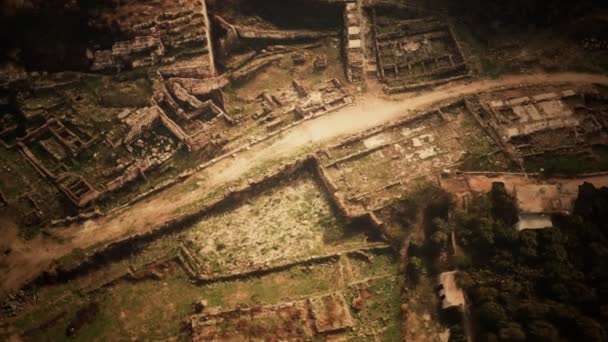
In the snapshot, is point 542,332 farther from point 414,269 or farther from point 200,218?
point 200,218

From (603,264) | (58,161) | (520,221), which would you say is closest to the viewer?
(603,264)

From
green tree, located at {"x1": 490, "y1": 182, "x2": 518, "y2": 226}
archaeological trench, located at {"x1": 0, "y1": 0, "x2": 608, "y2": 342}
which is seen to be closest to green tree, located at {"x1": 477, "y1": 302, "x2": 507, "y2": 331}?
archaeological trench, located at {"x1": 0, "y1": 0, "x2": 608, "y2": 342}

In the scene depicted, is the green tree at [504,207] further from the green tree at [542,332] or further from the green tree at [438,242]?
the green tree at [542,332]

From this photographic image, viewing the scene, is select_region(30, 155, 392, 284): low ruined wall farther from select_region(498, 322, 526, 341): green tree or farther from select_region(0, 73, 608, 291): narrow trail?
select_region(498, 322, 526, 341): green tree

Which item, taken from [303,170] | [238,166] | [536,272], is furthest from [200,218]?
[536,272]

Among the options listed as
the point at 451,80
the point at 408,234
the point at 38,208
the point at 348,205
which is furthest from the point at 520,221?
the point at 38,208

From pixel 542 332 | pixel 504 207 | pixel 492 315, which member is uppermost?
pixel 504 207

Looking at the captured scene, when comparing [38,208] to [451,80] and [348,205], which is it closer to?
[348,205]
